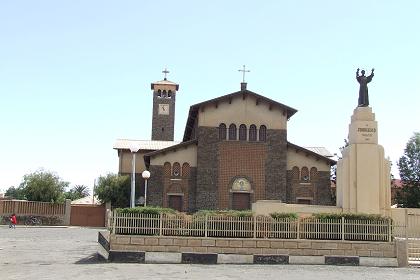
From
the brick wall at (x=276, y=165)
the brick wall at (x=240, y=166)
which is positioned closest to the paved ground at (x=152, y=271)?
the brick wall at (x=240, y=166)

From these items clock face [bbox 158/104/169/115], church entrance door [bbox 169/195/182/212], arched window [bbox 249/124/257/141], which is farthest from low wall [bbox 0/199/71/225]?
arched window [bbox 249/124/257/141]

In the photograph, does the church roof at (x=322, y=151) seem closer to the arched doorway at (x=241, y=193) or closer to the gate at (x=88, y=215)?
the arched doorway at (x=241, y=193)

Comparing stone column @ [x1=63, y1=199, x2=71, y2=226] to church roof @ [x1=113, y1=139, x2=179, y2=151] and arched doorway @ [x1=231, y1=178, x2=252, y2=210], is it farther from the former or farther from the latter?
arched doorway @ [x1=231, y1=178, x2=252, y2=210]

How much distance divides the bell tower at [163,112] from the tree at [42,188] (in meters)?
18.7

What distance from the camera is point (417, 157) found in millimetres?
58062

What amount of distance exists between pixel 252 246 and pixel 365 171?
12.4m

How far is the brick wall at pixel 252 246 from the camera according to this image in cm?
1925

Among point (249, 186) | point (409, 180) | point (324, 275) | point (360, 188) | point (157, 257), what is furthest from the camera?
point (409, 180)

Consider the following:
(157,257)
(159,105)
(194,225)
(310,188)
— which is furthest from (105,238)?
(159,105)

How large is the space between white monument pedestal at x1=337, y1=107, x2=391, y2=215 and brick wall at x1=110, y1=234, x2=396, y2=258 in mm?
9472

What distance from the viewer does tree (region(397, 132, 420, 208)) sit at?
181ft

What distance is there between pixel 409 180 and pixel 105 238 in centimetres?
4578

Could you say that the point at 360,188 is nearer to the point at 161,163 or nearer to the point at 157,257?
the point at 157,257

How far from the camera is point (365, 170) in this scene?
29.5 metres
